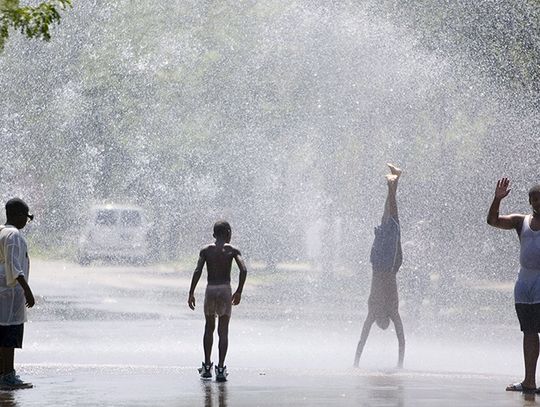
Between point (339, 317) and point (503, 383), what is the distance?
8.90 meters

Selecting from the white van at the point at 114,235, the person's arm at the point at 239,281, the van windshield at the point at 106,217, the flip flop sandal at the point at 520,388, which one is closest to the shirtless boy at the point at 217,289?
the person's arm at the point at 239,281

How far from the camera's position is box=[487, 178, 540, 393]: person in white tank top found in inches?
492

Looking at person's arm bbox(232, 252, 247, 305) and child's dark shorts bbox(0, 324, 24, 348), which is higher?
person's arm bbox(232, 252, 247, 305)

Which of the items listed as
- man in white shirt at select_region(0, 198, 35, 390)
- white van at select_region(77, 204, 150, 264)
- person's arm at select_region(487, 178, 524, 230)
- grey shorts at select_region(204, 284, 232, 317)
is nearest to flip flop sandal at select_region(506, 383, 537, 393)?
person's arm at select_region(487, 178, 524, 230)

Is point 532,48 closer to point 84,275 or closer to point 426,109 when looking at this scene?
point 426,109

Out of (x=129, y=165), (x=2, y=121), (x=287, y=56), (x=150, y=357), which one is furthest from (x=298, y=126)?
(x=150, y=357)

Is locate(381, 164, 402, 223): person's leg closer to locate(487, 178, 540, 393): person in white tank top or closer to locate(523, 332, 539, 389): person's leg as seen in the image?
locate(487, 178, 540, 393): person in white tank top

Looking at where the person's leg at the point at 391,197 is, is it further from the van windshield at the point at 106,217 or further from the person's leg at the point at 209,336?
the van windshield at the point at 106,217

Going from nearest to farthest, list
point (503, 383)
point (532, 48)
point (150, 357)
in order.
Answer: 1. point (503, 383)
2. point (150, 357)
3. point (532, 48)

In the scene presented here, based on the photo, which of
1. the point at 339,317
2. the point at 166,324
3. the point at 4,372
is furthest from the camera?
the point at 339,317

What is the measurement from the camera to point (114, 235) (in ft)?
97.2

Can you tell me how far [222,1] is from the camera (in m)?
30.0

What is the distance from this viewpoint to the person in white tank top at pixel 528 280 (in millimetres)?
12484

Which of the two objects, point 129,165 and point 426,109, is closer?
point 426,109
